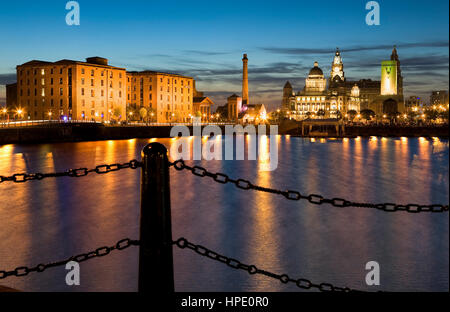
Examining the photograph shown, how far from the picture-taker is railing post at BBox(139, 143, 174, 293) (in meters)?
3.38

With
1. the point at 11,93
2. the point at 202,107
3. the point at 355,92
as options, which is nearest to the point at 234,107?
the point at 202,107

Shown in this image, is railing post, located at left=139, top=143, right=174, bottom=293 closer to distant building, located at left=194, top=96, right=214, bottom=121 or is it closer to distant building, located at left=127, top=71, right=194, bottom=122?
distant building, located at left=127, top=71, right=194, bottom=122

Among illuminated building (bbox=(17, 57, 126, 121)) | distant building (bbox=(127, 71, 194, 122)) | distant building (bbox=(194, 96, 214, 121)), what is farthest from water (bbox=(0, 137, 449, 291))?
distant building (bbox=(194, 96, 214, 121))

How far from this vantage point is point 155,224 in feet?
11.3

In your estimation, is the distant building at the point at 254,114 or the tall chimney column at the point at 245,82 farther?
the tall chimney column at the point at 245,82

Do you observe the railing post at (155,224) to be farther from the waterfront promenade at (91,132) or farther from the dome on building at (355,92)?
the dome on building at (355,92)

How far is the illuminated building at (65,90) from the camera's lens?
80812 millimetres

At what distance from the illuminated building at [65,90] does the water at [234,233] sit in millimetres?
53524

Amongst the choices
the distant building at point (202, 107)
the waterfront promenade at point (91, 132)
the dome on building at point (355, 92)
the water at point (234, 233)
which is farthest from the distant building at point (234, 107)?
the water at point (234, 233)

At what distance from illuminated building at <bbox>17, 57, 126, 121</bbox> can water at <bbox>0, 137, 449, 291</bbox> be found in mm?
53524

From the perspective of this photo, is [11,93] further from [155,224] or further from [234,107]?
[155,224]

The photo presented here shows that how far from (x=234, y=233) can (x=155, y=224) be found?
40.5 ft
